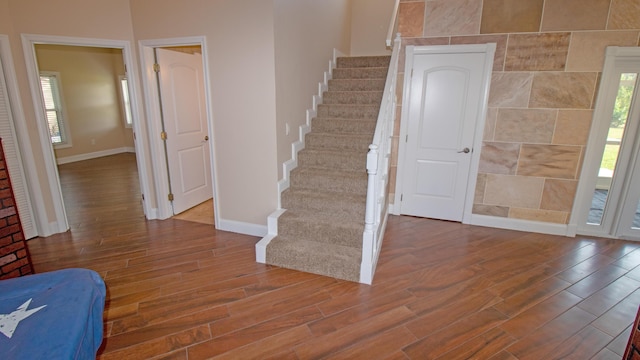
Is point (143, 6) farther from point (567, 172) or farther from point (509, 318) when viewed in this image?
point (567, 172)

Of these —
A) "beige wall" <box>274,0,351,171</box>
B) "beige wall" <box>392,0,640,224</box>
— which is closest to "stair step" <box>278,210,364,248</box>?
"beige wall" <box>274,0,351,171</box>

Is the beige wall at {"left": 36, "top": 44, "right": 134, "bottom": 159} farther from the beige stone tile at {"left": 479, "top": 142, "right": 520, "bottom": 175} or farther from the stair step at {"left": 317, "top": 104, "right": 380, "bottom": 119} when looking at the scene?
the beige stone tile at {"left": 479, "top": 142, "right": 520, "bottom": 175}

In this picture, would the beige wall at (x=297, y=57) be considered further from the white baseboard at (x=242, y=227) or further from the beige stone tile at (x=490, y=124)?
the beige stone tile at (x=490, y=124)

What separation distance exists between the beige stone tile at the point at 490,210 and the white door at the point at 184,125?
352 centimetres

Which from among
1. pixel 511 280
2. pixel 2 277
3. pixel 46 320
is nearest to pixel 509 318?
pixel 511 280

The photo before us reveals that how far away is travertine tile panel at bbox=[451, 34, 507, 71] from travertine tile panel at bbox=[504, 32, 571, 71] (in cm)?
5

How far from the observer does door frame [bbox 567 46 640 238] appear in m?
3.19

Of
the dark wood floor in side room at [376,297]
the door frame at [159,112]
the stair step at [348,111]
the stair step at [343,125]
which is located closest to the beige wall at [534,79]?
the dark wood floor in side room at [376,297]

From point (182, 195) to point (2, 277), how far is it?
7.21 ft

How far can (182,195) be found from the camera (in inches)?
165

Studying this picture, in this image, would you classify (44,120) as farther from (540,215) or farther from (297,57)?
(540,215)

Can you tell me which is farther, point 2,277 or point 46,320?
point 2,277

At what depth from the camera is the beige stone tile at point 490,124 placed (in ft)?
11.8

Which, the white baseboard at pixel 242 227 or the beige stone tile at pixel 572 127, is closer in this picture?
the beige stone tile at pixel 572 127
